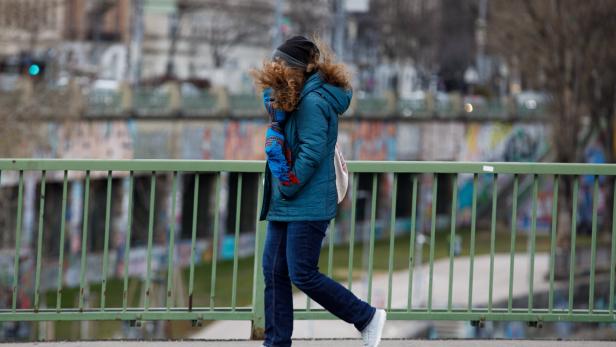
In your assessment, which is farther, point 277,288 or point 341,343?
point 341,343

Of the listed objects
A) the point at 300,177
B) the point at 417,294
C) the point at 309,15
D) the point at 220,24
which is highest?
the point at 309,15

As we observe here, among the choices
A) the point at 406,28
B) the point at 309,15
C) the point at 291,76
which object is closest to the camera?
the point at 291,76

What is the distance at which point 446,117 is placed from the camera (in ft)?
218

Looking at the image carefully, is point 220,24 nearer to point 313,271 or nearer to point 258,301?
point 258,301

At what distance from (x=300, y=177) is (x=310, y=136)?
213mm

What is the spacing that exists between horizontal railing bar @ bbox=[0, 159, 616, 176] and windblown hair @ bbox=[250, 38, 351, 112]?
5.04 ft

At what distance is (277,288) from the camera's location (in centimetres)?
703

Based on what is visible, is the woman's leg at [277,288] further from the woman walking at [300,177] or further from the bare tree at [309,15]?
the bare tree at [309,15]

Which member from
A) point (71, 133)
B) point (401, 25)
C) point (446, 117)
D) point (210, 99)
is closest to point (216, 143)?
point (210, 99)

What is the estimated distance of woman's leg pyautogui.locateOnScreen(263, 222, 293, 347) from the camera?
6949 mm

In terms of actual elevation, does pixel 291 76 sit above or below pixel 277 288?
above

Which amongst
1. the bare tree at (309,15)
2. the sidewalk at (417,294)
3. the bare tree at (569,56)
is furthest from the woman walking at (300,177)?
the bare tree at (309,15)

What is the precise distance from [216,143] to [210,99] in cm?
187

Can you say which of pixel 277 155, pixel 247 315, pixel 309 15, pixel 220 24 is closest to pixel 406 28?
pixel 309 15
